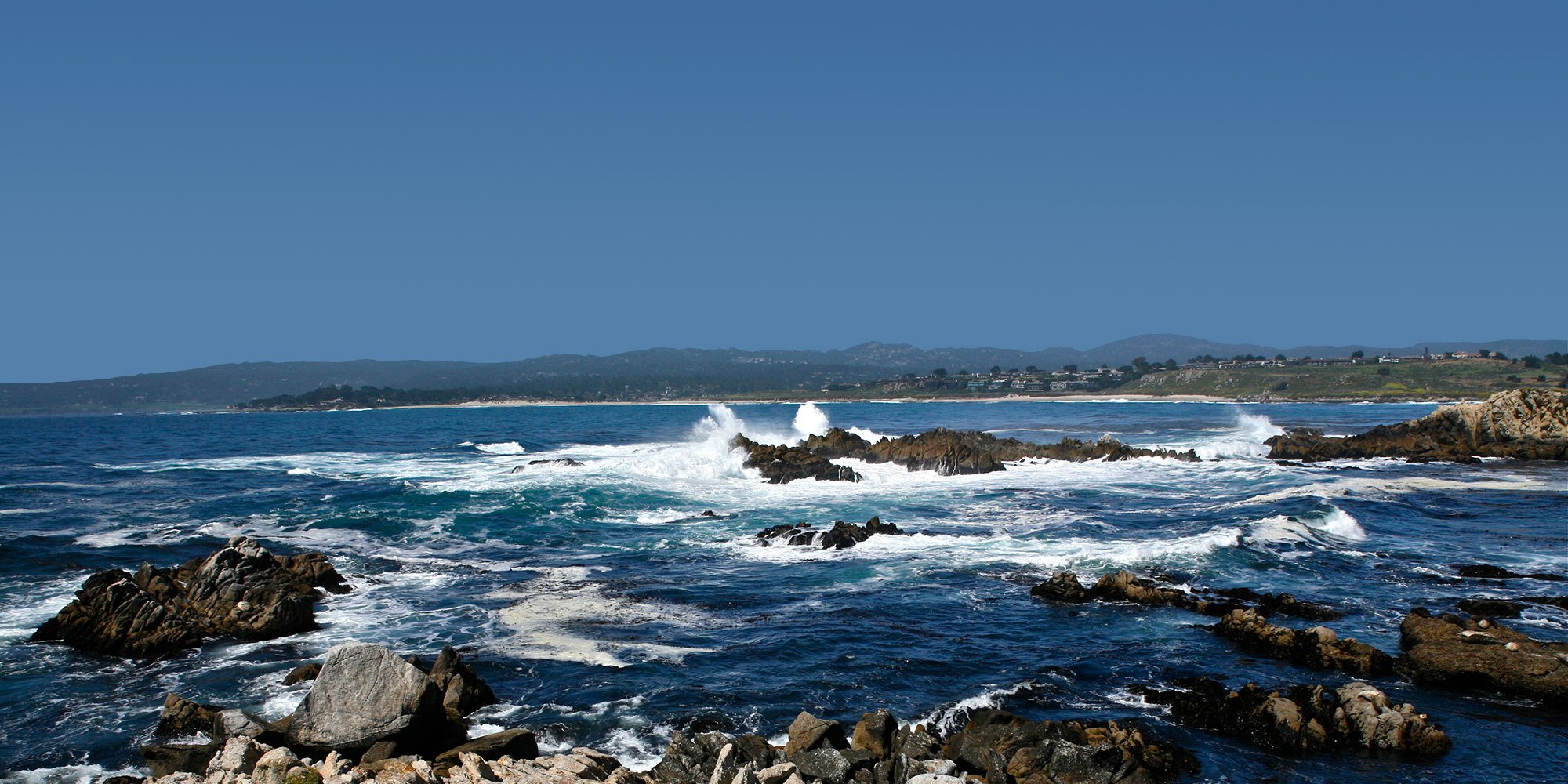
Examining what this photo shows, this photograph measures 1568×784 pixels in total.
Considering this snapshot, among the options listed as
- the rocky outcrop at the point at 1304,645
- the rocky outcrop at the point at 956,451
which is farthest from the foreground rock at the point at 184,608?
the rocky outcrop at the point at 956,451

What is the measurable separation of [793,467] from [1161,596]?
873 inches

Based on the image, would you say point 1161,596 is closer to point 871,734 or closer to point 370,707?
point 871,734

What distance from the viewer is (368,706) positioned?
33.9ft

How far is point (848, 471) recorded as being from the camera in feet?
122

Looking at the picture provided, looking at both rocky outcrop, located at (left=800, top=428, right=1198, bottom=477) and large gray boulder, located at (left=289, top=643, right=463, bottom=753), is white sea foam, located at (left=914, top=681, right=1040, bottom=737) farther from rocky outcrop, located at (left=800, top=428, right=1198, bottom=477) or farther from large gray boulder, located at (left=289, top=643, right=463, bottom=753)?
rocky outcrop, located at (left=800, top=428, right=1198, bottom=477)

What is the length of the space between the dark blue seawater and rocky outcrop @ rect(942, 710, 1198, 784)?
77cm

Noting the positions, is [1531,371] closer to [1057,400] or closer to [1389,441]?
[1057,400]

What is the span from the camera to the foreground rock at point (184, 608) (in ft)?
48.9

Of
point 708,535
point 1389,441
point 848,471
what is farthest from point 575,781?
point 1389,441

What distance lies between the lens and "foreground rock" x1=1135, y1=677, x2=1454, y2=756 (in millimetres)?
10633

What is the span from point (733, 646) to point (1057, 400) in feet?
422

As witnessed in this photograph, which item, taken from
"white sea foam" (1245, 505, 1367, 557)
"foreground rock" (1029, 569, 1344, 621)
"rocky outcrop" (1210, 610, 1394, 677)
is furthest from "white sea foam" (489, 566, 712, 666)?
"white sea foam" (1245, 505, 1367, 557)

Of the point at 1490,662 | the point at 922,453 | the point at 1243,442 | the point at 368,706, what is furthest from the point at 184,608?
the point at 1243,442

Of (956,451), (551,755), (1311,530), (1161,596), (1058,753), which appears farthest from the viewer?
(956,451)
